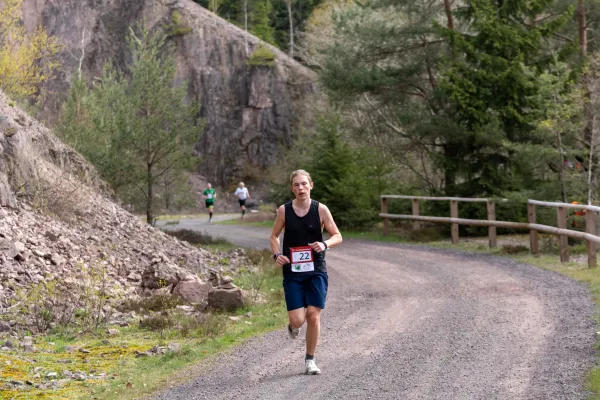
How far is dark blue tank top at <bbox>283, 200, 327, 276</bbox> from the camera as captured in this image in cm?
773

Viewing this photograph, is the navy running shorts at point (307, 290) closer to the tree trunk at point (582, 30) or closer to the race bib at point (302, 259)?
the race bib at point (302, 259)

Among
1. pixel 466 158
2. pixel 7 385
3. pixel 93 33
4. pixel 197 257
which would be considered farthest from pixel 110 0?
pixel 7 385

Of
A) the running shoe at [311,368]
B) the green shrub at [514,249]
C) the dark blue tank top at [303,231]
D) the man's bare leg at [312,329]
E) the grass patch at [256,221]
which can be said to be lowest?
the grass patch at [256,221]

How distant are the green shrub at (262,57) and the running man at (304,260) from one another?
184 ft

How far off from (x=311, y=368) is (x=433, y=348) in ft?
5.18

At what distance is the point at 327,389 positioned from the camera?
23.3 ft

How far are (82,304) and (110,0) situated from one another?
197 feet

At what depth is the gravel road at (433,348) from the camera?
7035 millimetres

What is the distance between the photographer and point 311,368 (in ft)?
25.3

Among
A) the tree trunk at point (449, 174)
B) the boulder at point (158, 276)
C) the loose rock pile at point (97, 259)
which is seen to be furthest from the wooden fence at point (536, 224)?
the boulder at point (158, 276)

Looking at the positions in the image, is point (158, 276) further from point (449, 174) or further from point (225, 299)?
point (449, 174)

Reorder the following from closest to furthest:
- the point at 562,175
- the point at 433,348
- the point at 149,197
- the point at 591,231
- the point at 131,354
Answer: the point at 433,348 < the point at 131,354 < the point at 591,231 < the point at 562,175 < the point at 149,197

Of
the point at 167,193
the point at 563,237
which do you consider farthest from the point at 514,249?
the point at 167,193

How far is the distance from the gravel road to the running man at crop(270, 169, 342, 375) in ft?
1.73
